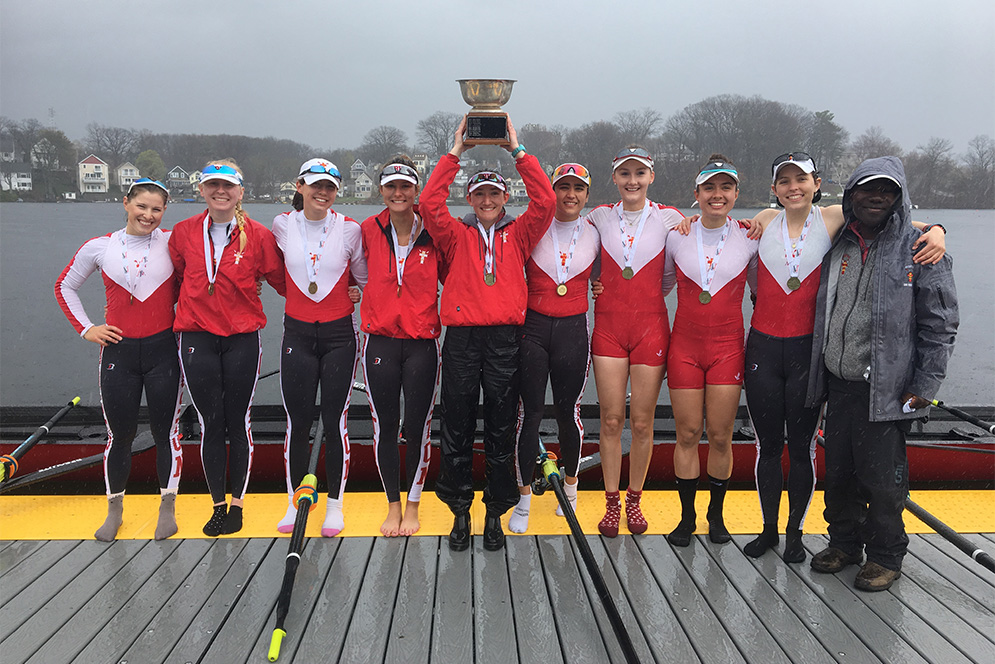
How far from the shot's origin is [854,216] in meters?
3.01

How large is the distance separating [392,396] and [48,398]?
16.2 metres

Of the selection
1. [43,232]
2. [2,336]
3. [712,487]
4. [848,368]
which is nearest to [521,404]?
[712,487]

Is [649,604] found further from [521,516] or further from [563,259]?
[563,259]

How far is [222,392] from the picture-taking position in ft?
11.4

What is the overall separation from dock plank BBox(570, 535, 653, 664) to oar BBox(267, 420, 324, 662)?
1.31m

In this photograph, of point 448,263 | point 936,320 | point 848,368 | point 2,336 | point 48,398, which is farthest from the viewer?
point 2,336

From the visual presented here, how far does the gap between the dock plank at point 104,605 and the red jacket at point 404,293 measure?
156cm

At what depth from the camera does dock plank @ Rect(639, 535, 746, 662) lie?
101 inches

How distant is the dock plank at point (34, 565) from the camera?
2.94 m

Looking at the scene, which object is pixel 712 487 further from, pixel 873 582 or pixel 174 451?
pixel 174 451

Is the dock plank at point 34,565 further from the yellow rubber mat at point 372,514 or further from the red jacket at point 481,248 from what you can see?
the red jacket at point 481,248

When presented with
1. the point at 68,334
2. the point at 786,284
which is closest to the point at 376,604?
the point at 786,284

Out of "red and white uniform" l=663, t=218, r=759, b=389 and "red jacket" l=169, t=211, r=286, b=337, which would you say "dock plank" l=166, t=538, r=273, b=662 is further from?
"red and white uniform" l=663, t=218, r=759, b=389

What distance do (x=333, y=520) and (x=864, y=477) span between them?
2.68 metres
